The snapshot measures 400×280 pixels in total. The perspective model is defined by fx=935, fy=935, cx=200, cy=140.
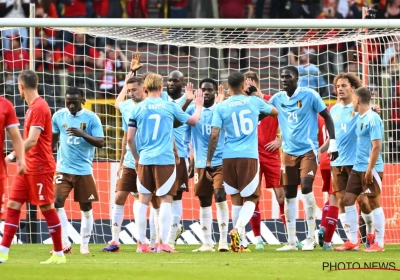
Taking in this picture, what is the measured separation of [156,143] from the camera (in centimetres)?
1202

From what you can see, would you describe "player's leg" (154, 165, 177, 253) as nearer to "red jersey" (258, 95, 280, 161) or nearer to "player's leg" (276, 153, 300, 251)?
"player's leg" (276, 153, 300, 251)

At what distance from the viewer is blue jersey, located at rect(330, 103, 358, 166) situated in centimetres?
1292

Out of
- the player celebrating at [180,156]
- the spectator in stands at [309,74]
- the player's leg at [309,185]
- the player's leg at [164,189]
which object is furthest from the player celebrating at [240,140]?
the spectator in stands at [309,74]

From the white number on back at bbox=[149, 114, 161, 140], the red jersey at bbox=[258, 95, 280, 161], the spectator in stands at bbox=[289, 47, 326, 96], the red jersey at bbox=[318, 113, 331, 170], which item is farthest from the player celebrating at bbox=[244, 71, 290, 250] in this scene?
the spectator in stands at bbox=[289, 47, 326, 96]

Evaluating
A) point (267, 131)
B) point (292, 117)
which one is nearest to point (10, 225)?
point (292, 117)

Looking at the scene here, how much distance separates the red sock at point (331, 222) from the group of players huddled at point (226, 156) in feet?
0.05

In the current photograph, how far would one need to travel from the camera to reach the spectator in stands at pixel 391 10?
22.4 m

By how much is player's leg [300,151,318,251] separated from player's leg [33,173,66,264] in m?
3.92

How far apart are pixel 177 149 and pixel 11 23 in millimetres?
2956

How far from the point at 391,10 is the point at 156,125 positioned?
39.6ft

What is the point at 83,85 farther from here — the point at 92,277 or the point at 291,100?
the point at 92,277

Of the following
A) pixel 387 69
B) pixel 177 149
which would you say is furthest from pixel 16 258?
pixel 387 69

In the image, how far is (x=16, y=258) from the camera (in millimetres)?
11617

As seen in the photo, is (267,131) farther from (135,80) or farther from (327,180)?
(135,80)
